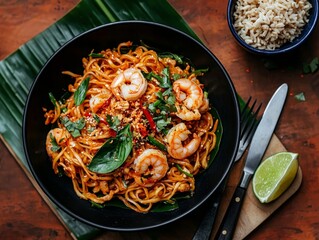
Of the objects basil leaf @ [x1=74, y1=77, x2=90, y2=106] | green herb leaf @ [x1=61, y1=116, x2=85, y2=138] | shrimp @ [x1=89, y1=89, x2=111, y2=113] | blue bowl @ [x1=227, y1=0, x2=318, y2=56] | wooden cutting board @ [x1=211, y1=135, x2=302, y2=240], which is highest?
basil leaf @ [x1=74, y1=77, x2=90, y2=106]

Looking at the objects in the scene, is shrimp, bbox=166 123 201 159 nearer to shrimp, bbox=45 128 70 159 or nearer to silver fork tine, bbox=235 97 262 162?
silver fork tine, bbox=235 97 262 162

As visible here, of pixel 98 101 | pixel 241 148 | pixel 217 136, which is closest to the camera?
pixel 98 101

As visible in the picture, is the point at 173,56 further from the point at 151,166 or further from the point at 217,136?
the point at 151,166

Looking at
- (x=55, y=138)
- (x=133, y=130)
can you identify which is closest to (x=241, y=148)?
(x=133, y=130)

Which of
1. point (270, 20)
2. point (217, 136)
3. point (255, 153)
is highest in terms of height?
point (270, 20)

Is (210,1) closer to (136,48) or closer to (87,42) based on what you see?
(136,48)

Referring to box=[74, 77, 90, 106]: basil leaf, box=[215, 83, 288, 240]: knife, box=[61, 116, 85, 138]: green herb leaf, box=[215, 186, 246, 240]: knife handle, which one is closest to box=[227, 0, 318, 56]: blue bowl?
box=[215, 83, 288, 240]: knife
